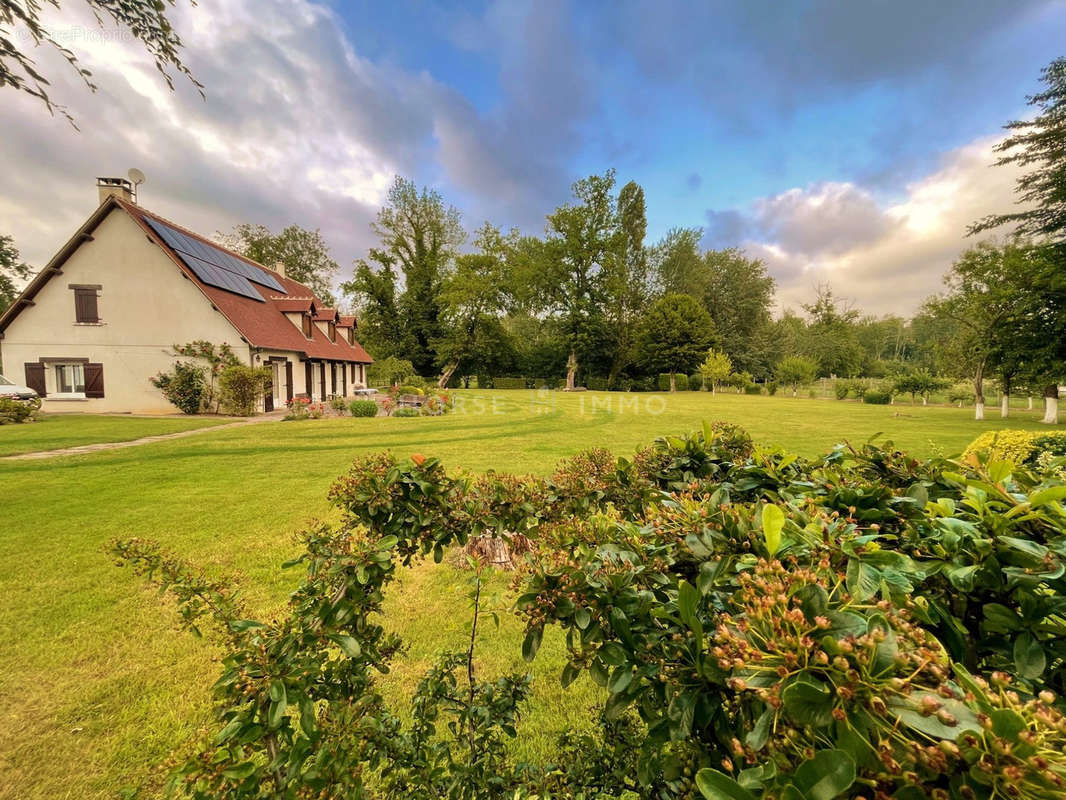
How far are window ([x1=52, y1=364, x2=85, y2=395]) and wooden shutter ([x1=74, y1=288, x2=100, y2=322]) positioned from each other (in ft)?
6.36

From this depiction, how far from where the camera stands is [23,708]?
8.38 feet

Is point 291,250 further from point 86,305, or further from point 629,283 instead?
point 629,283

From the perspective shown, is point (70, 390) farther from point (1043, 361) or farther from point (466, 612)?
point (1043, 361)

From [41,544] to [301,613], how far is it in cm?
588

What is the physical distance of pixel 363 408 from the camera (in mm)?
16328

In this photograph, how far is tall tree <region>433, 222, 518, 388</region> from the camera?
3372 centimetres

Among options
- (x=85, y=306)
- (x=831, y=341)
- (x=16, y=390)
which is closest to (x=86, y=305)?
(x=85, y=306)

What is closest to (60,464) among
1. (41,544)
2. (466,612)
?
(41,544)

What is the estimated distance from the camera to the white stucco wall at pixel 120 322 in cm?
1627

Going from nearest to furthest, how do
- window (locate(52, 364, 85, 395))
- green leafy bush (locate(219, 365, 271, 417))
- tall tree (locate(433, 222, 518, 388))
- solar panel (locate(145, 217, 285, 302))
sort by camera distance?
green leafy bush (locate(219, 365, 271, 417)) → window (locate(52, 364, 85, 395)) → solar panel (locate(145, 217, 285, 302)) → tall tree (locate(433, 222, 518, 388))

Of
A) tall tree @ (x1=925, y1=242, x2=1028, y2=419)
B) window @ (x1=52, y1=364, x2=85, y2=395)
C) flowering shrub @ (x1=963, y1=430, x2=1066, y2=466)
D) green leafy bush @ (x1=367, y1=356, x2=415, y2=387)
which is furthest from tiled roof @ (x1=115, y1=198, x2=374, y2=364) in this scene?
tall tree @ (x1=925, y1=242, x2=1028, y2=419)

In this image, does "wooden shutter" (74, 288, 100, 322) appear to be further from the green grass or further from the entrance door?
the entrance door

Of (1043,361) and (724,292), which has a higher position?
(724,292)

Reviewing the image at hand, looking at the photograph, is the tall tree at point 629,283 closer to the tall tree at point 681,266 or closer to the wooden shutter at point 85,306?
the tall tree at point 681,266
